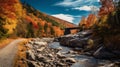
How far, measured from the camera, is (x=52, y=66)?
25531 millimetres

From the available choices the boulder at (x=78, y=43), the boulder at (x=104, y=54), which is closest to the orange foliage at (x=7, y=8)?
the boulder at (x=78, y=43)

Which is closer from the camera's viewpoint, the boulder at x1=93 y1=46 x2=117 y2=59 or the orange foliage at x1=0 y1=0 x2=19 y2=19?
the boulder at x1=93 y1=46 x2=117 y2=59

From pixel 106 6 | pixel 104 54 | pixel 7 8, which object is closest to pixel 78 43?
pixel 7 8

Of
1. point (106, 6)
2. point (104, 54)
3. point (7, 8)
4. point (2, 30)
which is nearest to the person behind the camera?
point (104, 54)

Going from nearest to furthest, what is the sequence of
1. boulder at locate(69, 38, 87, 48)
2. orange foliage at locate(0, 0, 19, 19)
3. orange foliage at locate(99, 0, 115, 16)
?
orange foliage at locate(0, 0, 19, 19)
boulder at locate(69, 38, 87, 48)
orange foliage at locate(99, 0, 115, 16)

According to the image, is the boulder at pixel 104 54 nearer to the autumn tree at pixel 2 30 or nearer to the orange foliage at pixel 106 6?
the autumn tree at pixel 2 30

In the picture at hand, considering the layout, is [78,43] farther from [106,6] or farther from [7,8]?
[106,6]

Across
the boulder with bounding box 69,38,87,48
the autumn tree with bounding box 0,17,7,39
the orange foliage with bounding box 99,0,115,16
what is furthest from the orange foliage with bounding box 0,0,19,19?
the orange foliage with bounding box 99,0,115,16

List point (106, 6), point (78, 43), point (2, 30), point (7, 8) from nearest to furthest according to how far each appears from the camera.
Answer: point (7, 8) → point (2, 30) → point (78, 43) → point (106, 6)

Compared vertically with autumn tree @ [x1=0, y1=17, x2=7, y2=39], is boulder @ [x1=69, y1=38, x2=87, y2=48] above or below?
below

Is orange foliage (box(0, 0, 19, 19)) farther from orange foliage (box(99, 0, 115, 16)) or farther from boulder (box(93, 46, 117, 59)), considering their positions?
orange foliage (box(99, 0, 115, 16))

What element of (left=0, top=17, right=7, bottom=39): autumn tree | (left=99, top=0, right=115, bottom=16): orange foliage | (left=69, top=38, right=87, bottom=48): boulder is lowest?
(left=69, top=38, right=87, bottom=48): boulder

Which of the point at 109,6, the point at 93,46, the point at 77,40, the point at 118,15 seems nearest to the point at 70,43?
the point at 77,40

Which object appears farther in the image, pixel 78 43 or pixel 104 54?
pixel 78 43
